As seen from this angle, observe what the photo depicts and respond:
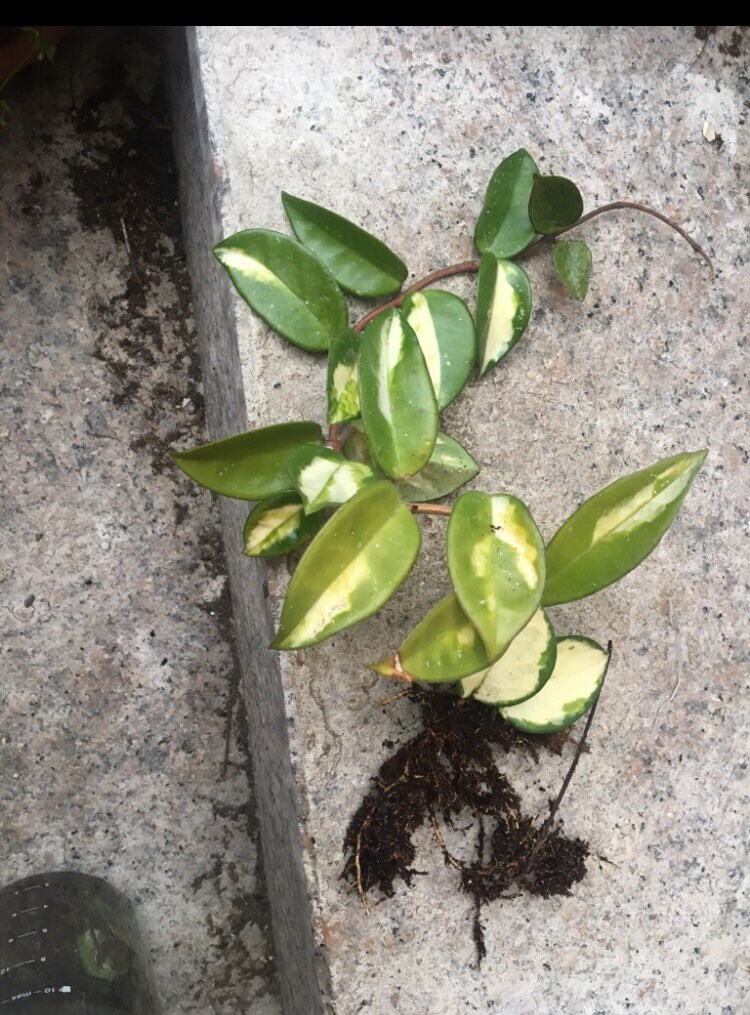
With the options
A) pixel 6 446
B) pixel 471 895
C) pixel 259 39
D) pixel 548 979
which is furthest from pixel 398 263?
pixel 548 979

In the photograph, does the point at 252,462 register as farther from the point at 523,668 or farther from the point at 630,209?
the point at 630,209

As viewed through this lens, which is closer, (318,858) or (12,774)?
(318,858)

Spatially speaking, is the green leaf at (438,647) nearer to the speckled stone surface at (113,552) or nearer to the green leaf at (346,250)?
the green leaf at (346,250)

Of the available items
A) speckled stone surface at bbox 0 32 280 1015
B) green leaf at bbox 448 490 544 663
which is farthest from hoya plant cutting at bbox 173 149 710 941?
speckled stone surface at bbox 0 32 280 1015

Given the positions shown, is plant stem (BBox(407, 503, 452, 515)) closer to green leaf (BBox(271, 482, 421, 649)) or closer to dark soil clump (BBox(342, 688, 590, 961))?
green leaf (BBox(271, 482, 421, 649))

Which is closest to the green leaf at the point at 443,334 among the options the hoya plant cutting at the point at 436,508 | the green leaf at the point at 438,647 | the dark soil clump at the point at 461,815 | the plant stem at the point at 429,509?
the hoya plant cutting at the point at 436,508

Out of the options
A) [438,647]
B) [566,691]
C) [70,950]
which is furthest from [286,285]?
[70,950]
